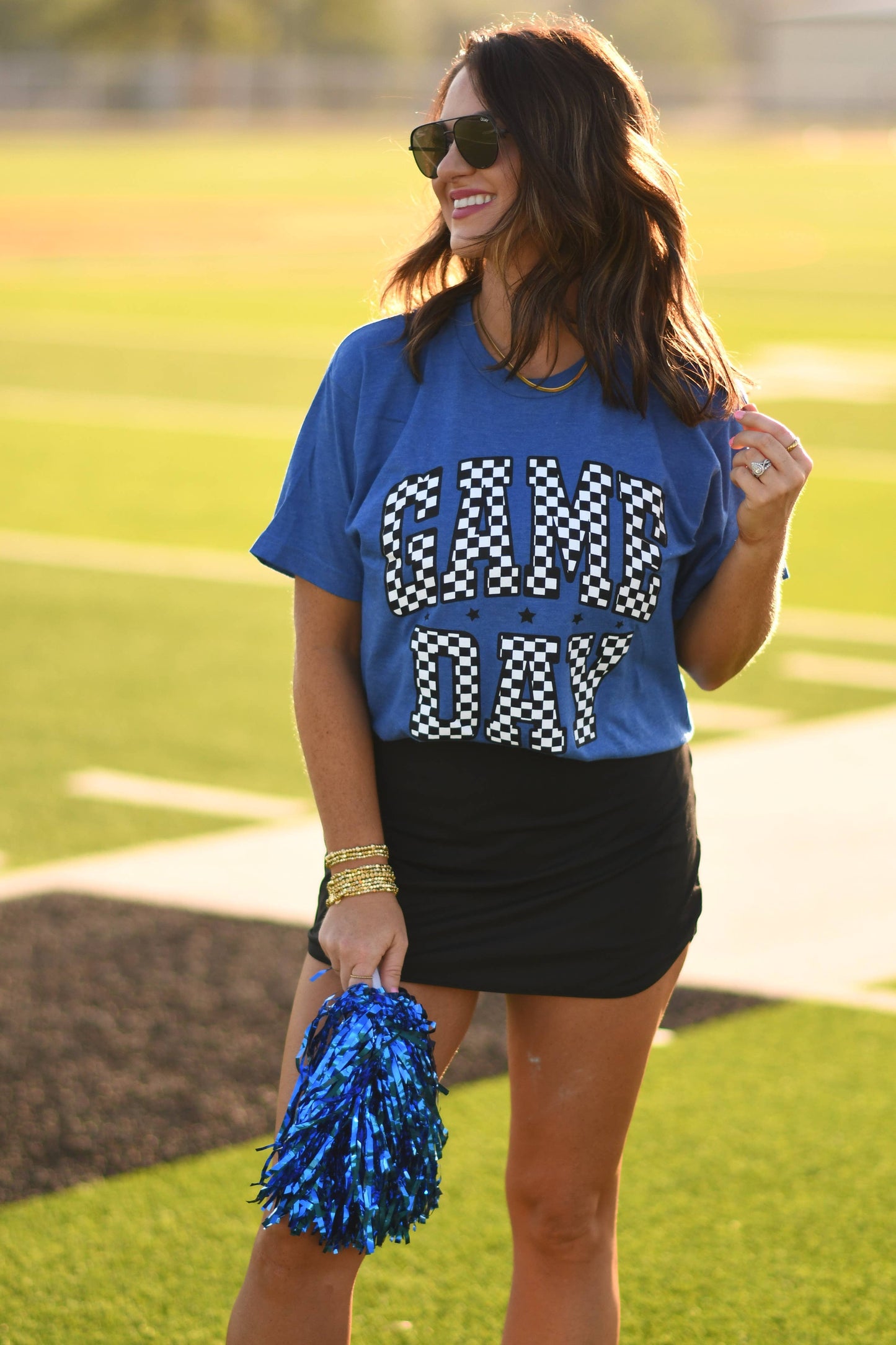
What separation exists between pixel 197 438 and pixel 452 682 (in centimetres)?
1158

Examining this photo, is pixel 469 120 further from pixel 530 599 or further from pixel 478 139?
pixel 530 599

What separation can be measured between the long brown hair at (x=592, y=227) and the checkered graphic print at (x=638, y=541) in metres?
0.11

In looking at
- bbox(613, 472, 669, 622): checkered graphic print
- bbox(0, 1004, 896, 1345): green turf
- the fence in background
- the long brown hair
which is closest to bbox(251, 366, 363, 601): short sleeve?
the long brown hair

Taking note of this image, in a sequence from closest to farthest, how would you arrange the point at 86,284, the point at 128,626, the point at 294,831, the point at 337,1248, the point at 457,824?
the point at 337,1248 < the point at 457,824 < the point at 294,831 < the point at 128,626 < the point at 86,284

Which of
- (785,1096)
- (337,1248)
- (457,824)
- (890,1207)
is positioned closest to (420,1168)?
(337,1248)

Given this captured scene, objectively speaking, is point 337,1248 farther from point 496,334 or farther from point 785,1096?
point 785,1096

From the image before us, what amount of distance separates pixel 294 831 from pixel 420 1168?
349 centimetres

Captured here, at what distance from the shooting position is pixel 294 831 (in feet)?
19.5

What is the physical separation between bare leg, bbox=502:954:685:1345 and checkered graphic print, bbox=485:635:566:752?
1.23 feet

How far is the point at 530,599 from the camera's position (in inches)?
97.0

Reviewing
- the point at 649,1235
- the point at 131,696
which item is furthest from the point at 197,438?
the point at 649,1235

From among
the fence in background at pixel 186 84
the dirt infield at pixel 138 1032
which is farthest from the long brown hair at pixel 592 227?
the fence in background at pixel 186 84

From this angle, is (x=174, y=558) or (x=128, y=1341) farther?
(x=174, y=558)

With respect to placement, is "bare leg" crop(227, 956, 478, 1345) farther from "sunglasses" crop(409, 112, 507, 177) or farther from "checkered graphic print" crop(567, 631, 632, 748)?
"sunglasses" crop(409, 112, 507, 177)
